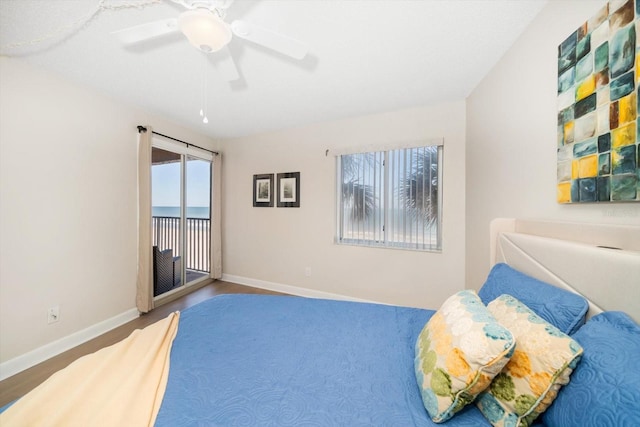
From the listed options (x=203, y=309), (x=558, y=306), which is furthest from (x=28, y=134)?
(x=558, y=306)

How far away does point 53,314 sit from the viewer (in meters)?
1.96

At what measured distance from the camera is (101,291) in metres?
2.32

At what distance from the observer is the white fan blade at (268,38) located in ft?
3.79

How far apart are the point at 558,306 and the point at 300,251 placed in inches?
106

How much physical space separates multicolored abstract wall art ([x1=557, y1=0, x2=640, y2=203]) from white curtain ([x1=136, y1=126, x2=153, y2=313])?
11.7 feet

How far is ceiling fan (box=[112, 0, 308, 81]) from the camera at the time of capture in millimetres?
1099

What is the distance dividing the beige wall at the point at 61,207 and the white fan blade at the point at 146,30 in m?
1.42

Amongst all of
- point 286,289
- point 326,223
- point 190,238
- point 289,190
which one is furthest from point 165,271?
point 326,223

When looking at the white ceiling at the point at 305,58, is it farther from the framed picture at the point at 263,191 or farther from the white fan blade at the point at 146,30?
the framed picture at the point at 263,191

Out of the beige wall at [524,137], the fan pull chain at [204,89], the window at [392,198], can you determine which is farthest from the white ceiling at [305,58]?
the window at [392,198]

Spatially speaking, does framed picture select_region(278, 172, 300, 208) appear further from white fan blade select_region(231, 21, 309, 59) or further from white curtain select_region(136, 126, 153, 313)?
white fan blade select_region(231, 21, 309, 59)

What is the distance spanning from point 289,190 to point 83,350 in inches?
105

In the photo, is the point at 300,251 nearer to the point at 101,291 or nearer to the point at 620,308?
the point at 101,291

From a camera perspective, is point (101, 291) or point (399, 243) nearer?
point (101, 291)
